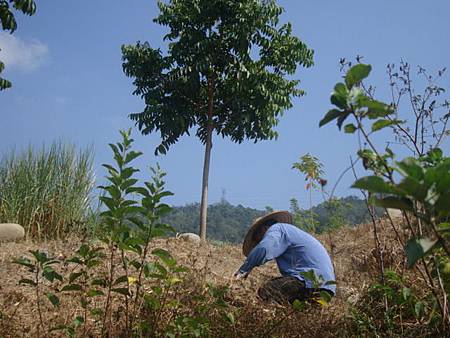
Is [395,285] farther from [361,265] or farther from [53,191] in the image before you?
[53,191]

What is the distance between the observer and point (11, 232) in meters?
6.71

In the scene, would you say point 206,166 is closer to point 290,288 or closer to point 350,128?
point 290,288

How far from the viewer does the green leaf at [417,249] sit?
0.85m

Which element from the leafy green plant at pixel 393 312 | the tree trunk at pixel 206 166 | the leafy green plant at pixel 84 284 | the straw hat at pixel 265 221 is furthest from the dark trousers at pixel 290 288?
the tree trunk at pixel 206 166

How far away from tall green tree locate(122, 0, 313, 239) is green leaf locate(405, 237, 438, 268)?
9.70m

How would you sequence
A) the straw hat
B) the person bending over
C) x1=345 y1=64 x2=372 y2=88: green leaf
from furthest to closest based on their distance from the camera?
the straw hat, the person bending over, x1=345 y1=64 x2=372 y2=88: green leaf

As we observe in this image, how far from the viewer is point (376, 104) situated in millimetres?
1103

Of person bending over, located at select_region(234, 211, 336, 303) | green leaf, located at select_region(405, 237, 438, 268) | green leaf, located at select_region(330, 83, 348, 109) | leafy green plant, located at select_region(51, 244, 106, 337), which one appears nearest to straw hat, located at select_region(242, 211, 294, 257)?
person bending over, located at select_region(234, 211, 336, 303)

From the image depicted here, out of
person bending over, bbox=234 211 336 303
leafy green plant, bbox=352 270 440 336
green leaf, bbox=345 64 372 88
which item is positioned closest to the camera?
green leaf, bbox=345 64 372 88

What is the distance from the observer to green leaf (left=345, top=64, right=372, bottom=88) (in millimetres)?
1094

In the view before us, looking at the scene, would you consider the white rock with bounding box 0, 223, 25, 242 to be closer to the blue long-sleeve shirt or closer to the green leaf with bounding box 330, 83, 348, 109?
the blue long-sleeve shirt

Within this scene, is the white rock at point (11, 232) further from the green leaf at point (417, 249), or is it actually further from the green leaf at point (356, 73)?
the green leaf at point (417, 249)

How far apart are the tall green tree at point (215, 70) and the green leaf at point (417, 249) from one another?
970cm

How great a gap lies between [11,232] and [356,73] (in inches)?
258
